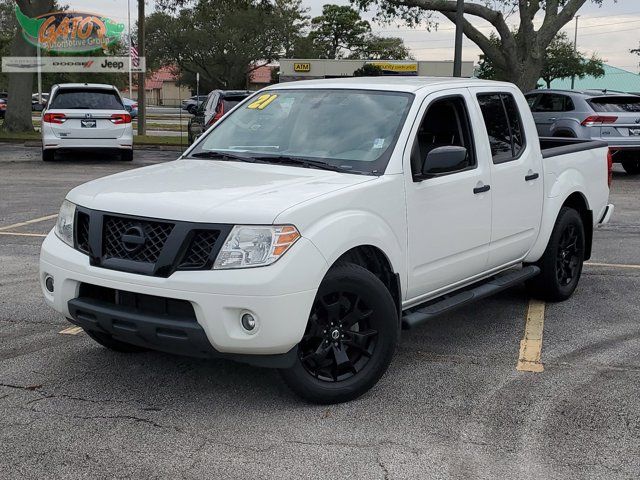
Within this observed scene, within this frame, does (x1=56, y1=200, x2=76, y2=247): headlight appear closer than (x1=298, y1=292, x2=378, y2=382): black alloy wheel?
No

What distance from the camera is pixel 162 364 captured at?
199 inches

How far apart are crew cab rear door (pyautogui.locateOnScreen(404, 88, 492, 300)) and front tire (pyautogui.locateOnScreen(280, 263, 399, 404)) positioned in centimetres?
48

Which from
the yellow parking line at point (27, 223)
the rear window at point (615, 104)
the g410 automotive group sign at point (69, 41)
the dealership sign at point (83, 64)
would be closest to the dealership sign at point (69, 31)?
the g410 automotive group sign at point (69, 41)

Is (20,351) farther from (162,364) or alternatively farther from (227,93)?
(227,93)

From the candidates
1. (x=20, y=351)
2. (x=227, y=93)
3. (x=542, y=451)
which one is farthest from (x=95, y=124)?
(x=542, y=451)

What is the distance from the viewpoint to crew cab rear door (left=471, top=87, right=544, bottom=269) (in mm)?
5668

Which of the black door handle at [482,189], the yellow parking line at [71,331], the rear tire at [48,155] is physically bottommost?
the yellow parking line at [71,331]

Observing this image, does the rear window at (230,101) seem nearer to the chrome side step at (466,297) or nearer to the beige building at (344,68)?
the chrome side step at (466,297)

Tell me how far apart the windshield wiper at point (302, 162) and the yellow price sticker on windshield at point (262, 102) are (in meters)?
0.68

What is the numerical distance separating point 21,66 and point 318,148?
24197 millimetres

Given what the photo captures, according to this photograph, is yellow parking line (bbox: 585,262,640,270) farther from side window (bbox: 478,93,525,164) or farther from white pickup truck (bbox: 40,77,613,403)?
side window (bbox: 478,93,525,164)

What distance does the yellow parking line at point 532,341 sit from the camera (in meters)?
5.15

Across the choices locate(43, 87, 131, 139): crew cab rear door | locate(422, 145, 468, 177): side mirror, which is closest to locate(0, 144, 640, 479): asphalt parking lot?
locate(422, 145, 468, 177): side mirror

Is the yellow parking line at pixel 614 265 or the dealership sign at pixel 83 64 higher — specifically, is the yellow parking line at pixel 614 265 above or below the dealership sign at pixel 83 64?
below
